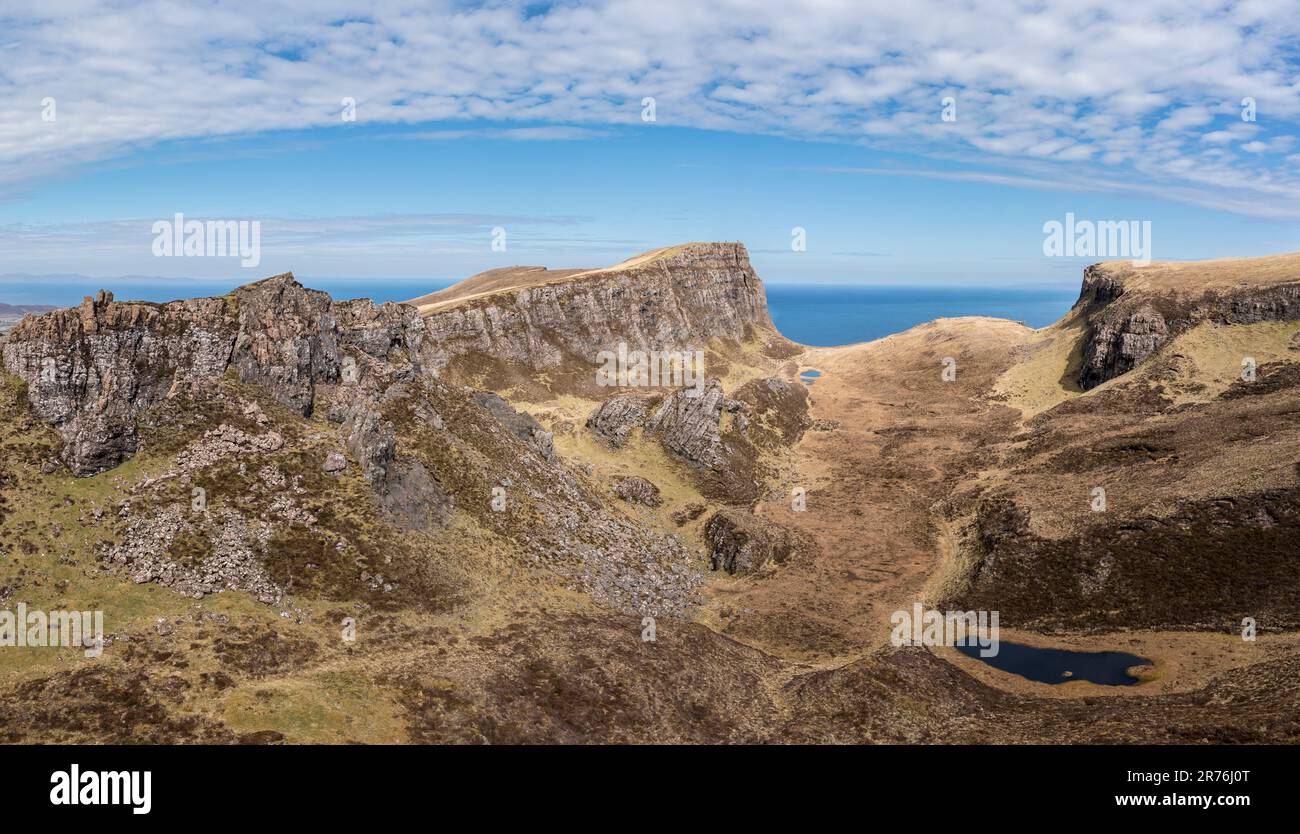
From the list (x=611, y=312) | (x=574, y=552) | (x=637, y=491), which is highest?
(x=611, y=312)

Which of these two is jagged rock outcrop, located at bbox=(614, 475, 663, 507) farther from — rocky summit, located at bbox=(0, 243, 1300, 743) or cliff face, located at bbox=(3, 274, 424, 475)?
cliff face, located at bbox=(3, 274, 424, 475)

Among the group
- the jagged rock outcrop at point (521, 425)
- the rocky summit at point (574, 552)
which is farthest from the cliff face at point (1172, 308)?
the jagged rock outcrop at point (521, 425)

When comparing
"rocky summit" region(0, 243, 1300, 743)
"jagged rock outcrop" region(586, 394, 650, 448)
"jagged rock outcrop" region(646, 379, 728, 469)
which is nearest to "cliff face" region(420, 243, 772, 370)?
"jagged rock outcrop" region(586, 394, 650, 448)

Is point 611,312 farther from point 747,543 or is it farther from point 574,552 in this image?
point 574,552

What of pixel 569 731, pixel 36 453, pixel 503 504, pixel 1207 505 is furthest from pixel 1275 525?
pixel 36 453

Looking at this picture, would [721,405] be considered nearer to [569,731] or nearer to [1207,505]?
[1207,505]

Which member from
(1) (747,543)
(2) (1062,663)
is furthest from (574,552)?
(2) (1062,663)
